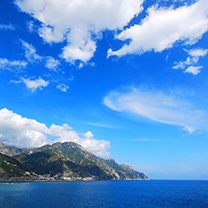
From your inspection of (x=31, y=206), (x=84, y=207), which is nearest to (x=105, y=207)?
(x=84, y=207)

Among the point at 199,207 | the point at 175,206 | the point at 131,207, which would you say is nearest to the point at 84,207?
the point at 131,207

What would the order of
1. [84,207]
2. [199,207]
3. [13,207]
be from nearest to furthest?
1. [13,207]
2. [84,207]
3. [199,207]

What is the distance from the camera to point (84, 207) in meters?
96.9

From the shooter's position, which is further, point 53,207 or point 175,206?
point 175,206

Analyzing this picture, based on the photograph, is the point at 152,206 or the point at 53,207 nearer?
the point at 53,207

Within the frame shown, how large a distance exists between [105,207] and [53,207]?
28916 millimetres

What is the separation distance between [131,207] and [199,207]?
4187 cm

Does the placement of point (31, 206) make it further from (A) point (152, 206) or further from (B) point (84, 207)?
(A) point (152, 206)

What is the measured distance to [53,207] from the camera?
93000 millimetres

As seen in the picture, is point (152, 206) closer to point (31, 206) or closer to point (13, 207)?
point (31, 206)

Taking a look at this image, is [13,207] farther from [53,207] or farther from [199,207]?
Answer: [199,207]

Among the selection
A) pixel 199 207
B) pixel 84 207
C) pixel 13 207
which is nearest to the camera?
pixel 13 207

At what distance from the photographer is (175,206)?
348ft

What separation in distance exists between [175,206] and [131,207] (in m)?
28.4
